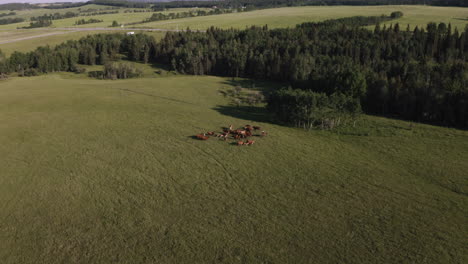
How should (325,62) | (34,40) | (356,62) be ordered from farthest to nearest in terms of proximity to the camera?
(34,40) → (325,62) → (356,62)

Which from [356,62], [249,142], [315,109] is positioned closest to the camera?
[249,142]

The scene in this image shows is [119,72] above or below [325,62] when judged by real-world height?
below

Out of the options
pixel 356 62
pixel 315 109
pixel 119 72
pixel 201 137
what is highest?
pixel 356 62

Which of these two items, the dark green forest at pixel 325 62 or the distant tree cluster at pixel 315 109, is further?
the dark green forest at pixel 325 62

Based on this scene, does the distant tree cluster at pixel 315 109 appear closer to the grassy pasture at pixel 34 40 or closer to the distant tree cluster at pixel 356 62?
the distant tree cluster at pixel 356 62

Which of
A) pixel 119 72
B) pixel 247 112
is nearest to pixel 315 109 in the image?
pixel 247 112

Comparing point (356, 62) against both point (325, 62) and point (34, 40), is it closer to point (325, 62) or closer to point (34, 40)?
point (325, 62)

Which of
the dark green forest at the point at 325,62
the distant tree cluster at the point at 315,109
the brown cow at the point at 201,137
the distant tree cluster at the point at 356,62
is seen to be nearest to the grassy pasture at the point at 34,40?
the dark green forest at the point at 325,62
